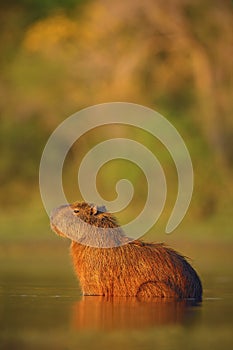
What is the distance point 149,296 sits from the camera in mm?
9406

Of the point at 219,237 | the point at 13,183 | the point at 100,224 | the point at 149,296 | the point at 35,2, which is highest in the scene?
the point at 35,2

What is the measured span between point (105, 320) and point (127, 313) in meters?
0.32

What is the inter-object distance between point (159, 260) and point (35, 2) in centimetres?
1471

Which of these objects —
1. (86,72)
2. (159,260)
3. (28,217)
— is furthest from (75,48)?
(159,260)

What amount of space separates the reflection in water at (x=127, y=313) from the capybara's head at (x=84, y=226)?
0.51m

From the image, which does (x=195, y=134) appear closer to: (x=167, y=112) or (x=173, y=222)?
(x=167, y=112)

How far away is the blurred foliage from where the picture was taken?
21.4 meters

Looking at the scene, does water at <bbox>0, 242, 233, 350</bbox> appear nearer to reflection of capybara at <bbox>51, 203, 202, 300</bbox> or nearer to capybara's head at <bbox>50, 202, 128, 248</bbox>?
reflection of capybara at <bbox>51, 203, 202, 300</bbox>

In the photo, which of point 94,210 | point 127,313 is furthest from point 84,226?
point 127,313

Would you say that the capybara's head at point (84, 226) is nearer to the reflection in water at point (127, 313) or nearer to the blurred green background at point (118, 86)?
the reflection in water at point (127, 313)

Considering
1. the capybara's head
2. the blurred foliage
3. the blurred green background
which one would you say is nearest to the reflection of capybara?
the capybara's head

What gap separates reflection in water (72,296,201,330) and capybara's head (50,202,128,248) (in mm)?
506

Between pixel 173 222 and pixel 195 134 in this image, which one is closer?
pixel 173 222

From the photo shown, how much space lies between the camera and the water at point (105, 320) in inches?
291
